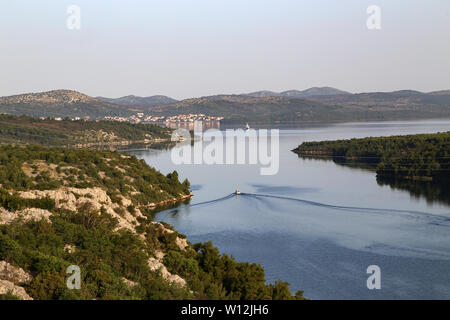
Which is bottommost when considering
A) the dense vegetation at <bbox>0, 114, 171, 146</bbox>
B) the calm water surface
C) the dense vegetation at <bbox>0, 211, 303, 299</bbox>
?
the calm water surface

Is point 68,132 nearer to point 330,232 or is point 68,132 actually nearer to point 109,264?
point 330,232

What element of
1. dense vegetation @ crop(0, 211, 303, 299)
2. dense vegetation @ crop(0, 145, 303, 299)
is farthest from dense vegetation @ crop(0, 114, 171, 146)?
dense vegetation @ crop(0, 211, 303, 299)

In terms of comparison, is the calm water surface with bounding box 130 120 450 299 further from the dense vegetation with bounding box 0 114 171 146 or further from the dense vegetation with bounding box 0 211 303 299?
the dense vegetation with bounding box 0 114 171 146

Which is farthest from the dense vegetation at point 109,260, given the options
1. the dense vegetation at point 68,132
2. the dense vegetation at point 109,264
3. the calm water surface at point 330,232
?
the dense vegetation at point 68,132

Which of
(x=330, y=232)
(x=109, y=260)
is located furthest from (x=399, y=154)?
(x=109, y=260)
